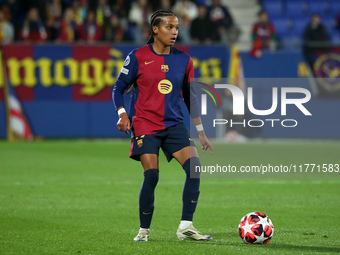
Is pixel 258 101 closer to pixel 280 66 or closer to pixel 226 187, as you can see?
pixel 280 66

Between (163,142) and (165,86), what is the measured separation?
52 centimetres

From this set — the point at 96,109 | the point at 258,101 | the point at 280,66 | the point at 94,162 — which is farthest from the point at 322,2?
the point at 94,162

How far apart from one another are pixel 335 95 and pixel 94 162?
7439mm

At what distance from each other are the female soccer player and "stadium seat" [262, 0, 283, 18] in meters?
18.2

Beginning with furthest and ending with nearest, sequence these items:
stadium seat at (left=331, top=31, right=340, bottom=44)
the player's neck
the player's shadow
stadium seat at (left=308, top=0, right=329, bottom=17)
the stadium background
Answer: stadium seat at (left=308, top=0, right=329, bottom=17)
stadium seat at (left=331, top=31, right=340, bottom=44)
the stadium background
the player's neck
the player's shadow

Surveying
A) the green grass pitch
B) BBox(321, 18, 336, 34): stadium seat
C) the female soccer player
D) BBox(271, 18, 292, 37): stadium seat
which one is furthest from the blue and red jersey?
BBox(321, 18, 336, 34): stadium seat

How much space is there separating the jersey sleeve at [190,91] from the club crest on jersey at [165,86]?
224mm

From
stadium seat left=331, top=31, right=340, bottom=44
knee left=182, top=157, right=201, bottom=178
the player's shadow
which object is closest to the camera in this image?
the player's shadow

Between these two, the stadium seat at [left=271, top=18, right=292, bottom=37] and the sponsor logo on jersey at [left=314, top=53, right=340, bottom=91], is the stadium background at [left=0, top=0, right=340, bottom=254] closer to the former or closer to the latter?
the stadium seat at [left=271, top=18, right=292, bottom=37]

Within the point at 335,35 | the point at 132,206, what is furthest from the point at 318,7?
the point at 132,206

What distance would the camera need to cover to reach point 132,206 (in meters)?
8.54

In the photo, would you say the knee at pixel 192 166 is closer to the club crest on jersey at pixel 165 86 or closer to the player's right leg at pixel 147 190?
the player's right leg at pixel 147 190

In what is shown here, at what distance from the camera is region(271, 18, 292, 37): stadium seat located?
23.2 meters

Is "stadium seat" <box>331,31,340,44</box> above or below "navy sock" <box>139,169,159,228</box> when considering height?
above
